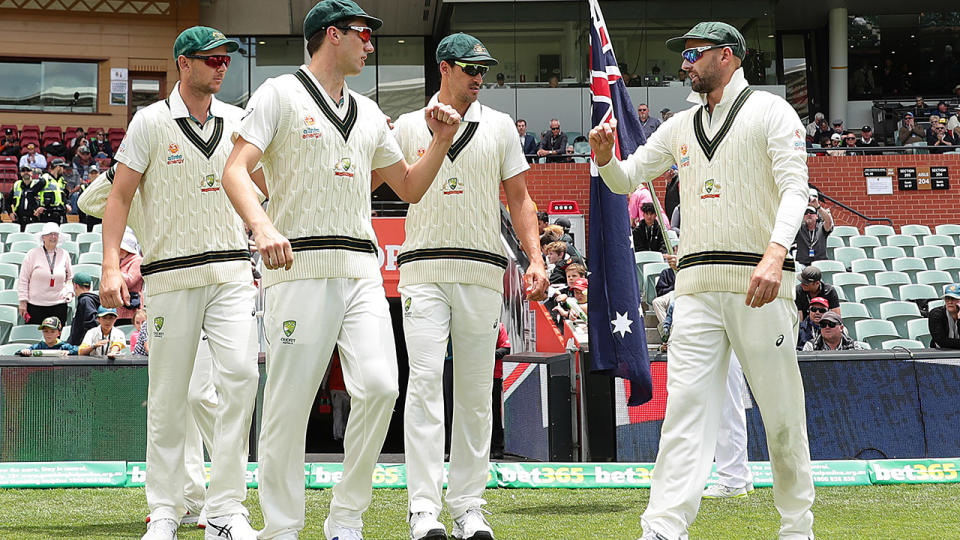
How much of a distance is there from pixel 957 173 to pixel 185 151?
64.3ft

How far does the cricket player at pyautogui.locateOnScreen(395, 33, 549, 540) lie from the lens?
533 cm

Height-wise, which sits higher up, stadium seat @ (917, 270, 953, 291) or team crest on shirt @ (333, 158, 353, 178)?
team crest on shirt @ (333, 158, 353, 178)

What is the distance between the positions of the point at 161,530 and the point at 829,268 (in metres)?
11.9

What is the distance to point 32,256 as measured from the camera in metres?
12.7

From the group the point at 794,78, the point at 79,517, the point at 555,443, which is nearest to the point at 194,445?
the point at 79,517

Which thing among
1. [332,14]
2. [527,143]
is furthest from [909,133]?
[332,14]

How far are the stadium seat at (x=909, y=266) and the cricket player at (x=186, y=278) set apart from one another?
1255cm

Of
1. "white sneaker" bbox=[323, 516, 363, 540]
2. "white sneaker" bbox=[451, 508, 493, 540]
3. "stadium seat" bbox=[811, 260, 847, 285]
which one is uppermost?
"stadium seat" bbox=[811, 260, 847, 285]

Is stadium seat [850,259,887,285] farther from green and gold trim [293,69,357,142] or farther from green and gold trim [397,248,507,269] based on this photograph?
green and gold trim [293,69,357,142]

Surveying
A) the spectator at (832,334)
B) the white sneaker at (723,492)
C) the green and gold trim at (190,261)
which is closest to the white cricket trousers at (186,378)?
the green and gold trim at (190,261)

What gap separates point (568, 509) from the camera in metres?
6.47

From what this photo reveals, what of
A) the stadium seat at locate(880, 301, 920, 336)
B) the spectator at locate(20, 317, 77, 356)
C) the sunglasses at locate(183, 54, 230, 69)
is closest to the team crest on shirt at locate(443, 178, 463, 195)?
the sunglasses at locate(183, 54, 230, 69)

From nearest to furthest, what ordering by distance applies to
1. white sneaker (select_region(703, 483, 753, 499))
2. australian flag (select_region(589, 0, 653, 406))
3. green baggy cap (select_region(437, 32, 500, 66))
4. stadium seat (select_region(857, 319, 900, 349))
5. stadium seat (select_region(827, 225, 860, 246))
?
1. green baggy cap (select_region(437, 32, 500, 66))
2. white sneaker (select_region(703, 483, 753, 499))
3. australian flag (select_region(589, 0, 653, 406))
4. stadium seat (select_region(857, 319, 900, 349))
5. stadium seat (select_region(827, 225, 860, 246))

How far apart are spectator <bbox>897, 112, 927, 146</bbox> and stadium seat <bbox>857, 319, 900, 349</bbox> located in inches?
489
